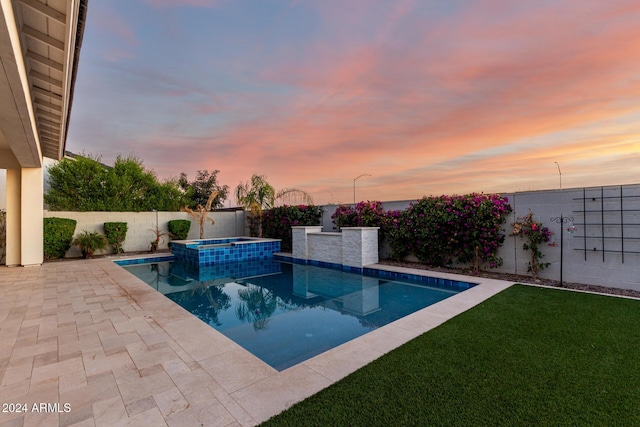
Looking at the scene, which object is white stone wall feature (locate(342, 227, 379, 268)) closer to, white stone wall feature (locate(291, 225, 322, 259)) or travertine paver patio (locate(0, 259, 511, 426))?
white stone wall feature (locate(291, 225, 322, 259))

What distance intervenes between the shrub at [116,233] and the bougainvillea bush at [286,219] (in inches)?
244

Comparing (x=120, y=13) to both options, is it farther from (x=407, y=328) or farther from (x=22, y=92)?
(x=407, y=328)

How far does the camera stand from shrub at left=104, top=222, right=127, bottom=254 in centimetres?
1238

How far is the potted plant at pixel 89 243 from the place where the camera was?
440 inches

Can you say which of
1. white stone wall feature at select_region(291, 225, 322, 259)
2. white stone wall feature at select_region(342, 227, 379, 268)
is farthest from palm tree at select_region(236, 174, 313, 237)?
white stone wall feature at select_region(342, 227, 379, 268)

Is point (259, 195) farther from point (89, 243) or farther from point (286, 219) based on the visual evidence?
point (89, 243)

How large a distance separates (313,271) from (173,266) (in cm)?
557

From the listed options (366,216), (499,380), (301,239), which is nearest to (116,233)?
(301,239)

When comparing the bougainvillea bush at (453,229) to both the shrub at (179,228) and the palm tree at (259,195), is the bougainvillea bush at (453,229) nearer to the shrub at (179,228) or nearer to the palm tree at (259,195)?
the palm tree at (259,195)

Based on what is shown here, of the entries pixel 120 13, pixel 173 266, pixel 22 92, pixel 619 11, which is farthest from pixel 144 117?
pixel 619 11

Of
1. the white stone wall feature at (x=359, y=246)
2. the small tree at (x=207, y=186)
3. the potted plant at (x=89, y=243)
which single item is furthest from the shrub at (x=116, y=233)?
the white stone wall feature at (x=359, y=246)

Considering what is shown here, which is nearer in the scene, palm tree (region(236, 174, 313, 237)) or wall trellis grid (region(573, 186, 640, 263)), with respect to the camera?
wall trellis grid (region(573, 186, 640, 263))

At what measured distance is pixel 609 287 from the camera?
233 inches

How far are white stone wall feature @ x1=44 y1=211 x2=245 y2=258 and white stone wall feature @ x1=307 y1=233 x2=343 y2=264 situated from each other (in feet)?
23.6
